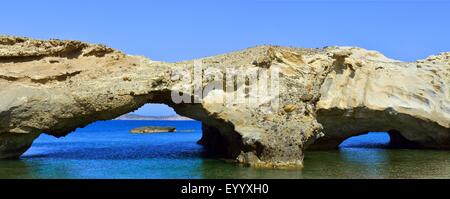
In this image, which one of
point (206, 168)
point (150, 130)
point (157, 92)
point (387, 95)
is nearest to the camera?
point (206, 168)

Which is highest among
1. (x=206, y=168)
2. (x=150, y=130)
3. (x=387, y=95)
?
(x=387, y=95)

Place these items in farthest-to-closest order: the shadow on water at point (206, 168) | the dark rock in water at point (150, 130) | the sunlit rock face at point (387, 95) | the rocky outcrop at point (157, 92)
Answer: the dark rock in water at point (150, 130), the sunlit rock face at point (387, 95), the rocky outcrop at point (157, 92), the shadow on water at point (206, 168)

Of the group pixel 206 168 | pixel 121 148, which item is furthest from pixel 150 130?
pixel 206 168

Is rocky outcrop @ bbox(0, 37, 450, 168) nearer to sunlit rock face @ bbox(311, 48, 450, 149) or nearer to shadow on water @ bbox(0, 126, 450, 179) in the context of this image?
shadow on water @ bbox(0, 126, 450, 179)

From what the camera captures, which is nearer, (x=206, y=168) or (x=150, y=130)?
(x=206, y=168)

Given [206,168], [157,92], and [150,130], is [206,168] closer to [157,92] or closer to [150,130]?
[157,92]

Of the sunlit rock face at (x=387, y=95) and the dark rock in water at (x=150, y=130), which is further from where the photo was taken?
the dark rock in water at (x=150, y=130)

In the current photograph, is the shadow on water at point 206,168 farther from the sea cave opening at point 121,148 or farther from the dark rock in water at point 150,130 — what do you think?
the dark rock in water at point 150,130

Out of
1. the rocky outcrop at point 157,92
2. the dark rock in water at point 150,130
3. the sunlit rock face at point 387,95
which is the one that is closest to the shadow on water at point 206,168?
the rocky outcrop at point 157,92

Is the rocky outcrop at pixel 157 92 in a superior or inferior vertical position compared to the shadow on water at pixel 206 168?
superior

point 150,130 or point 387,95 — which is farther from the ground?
point 387,95

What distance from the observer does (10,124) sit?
63.5 ft

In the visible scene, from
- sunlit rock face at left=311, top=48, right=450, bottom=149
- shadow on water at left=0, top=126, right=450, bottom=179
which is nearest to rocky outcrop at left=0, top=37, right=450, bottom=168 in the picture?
shadow on water at left=0, top=126, right=450, bottom=179
